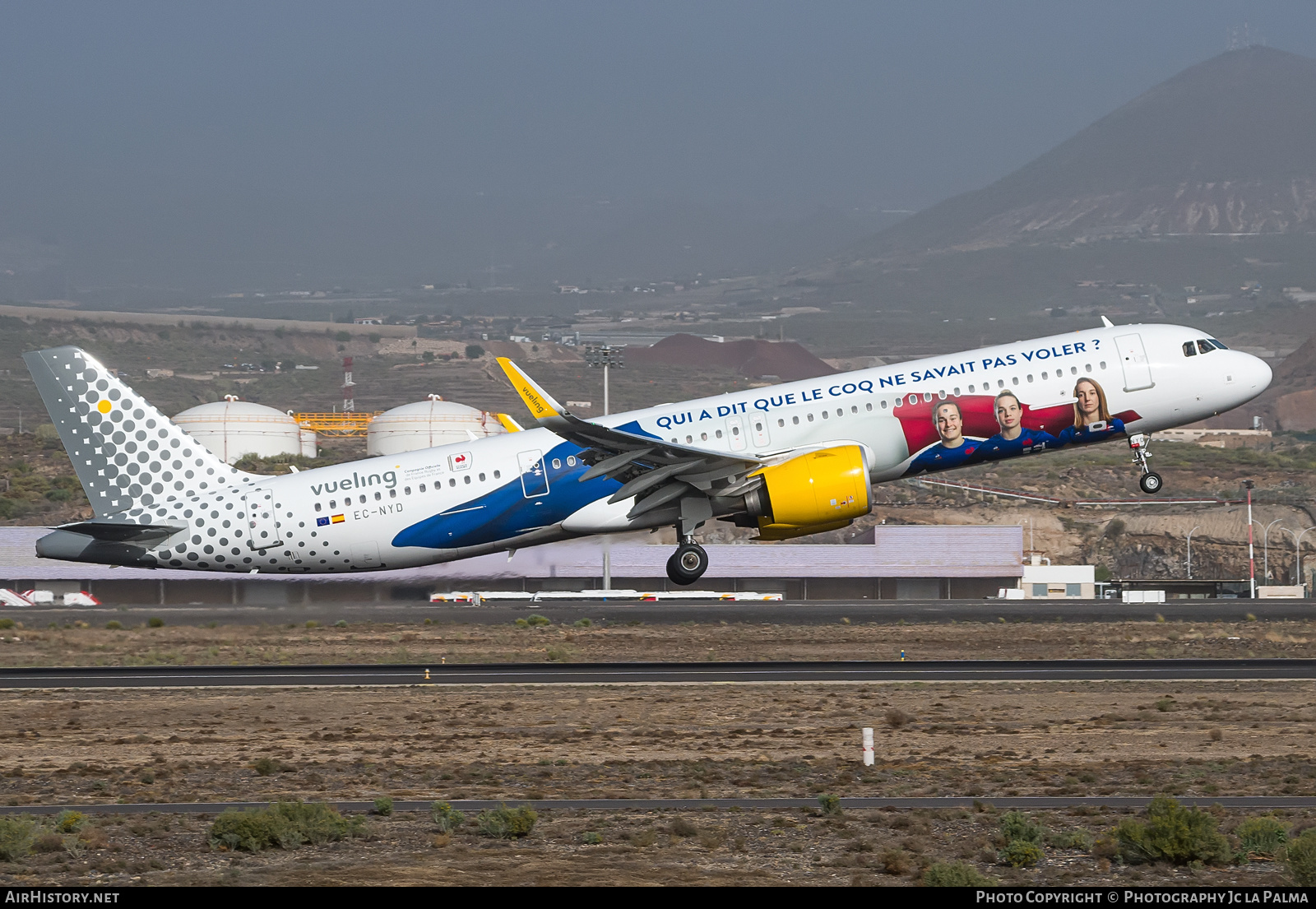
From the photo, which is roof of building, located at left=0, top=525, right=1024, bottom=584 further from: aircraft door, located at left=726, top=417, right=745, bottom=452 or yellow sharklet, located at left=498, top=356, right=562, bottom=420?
yellow sharklet, located at left=498, top=356, right=562, bottom=420

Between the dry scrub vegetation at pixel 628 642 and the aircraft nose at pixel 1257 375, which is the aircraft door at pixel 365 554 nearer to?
the dry scrub vegetation at pixel 628 642

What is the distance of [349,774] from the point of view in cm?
2531

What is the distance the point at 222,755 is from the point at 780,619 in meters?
33.2

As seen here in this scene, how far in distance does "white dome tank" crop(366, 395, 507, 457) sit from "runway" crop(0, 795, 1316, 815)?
104374 millimetres

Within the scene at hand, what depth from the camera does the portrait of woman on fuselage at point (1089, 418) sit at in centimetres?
3634

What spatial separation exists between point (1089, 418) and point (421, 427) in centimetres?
9845

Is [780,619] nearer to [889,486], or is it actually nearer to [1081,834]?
[1081,834]

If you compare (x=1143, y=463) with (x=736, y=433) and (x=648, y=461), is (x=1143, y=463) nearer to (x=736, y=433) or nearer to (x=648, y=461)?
(x=736, y=433)

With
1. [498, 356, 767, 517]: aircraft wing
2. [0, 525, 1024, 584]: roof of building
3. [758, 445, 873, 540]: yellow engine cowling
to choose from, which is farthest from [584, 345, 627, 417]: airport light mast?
[758, 445, 873, 540]: yellow engine cowling

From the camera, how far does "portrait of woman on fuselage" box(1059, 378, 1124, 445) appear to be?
36.3 meters

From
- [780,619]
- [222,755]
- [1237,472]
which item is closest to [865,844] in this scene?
[222,755]

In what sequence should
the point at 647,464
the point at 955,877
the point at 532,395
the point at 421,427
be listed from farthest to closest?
1. the point at 421,427
2. the point at 647,464
3. the point at 532,395
4. the point at 955,877

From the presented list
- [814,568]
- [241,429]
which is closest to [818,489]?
[814,568]

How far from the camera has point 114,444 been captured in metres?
38.4
